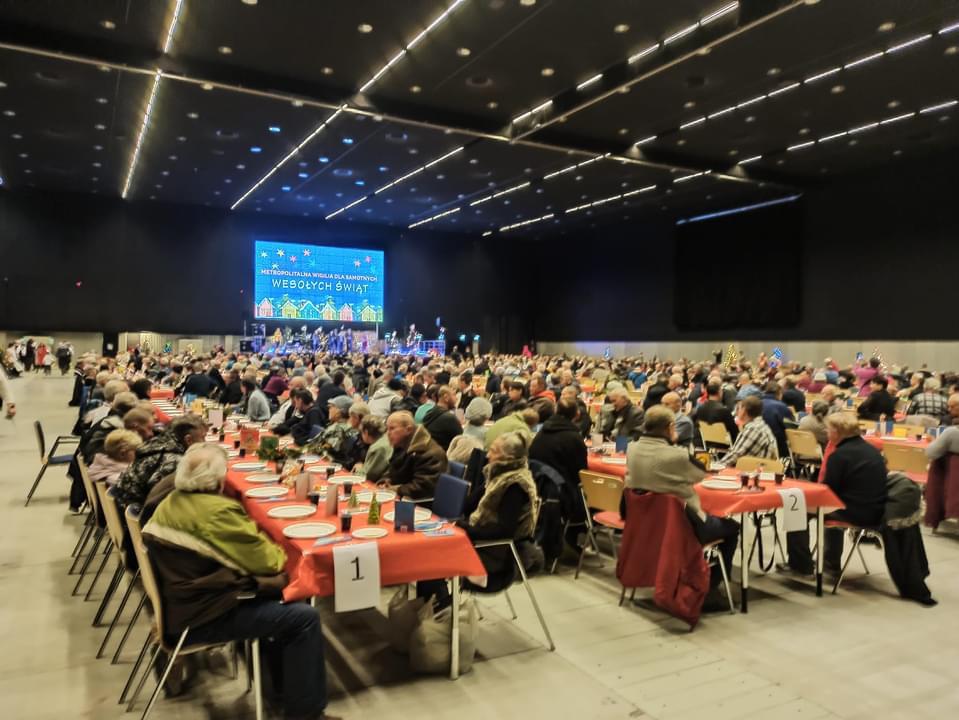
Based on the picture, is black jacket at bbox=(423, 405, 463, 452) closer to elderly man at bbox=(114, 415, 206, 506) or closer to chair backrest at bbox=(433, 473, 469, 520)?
chair backrest at bbox=(433, 473, 469, 520)

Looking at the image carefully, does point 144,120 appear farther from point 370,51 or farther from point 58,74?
point 370,51

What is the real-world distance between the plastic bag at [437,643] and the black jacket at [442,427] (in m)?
2.26

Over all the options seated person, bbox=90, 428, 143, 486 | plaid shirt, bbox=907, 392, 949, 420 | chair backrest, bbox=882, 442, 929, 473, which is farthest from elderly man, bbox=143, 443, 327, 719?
plaid shirt, bbox=907, 392, 949, 420

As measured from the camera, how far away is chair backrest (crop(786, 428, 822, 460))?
662cm

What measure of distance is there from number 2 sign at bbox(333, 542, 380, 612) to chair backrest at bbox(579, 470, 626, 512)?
1.81m

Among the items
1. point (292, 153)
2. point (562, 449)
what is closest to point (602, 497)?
point (562, 449)

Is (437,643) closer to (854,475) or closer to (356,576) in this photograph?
(356,576)

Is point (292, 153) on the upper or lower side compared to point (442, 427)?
upper

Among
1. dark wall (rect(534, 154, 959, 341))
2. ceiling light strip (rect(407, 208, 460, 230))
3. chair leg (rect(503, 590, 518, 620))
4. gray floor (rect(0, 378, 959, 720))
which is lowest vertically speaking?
gray floor (rect(0, 378, 959, 720))

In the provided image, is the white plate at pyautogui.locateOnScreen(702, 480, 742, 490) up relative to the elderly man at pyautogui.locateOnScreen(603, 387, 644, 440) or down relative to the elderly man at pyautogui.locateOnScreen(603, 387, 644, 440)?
down

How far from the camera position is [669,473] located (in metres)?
3.83

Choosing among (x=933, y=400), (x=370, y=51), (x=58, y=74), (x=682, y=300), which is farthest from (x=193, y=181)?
(x=933, y=400)

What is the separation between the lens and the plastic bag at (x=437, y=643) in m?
3.29

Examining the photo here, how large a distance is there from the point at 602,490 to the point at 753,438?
5.35 ft
